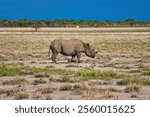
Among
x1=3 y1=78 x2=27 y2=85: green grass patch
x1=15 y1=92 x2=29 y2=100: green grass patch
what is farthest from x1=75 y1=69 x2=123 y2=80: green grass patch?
x1=15 y1=92 x2=29 y2=100: green grass patch

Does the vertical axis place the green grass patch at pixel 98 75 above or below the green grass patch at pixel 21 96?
above

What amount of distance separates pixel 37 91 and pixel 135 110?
6627 mm

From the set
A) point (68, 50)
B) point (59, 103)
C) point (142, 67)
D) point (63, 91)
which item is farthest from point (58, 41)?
point (59, 103)

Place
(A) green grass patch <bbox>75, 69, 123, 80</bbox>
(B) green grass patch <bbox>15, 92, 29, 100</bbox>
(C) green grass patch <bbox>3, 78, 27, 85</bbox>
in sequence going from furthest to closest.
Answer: (A) green grass patch <bbox>75, 69, 123, 80</bbox>, (C) green grass patch <bbox>3, 78, 27, 85</bbox>, (B) green grass patch <bbox>15, 92, 29, 100</bbox>

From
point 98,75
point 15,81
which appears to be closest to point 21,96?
point 15,81

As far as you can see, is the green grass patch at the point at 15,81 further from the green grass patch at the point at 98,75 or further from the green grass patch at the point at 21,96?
the green grass patch at the point at 21,96

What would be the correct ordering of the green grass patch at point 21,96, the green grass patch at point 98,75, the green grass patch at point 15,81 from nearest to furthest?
the green grass patch at point 21,96 < the green grass patch at point 15,81 < the green grass patch at point 98,75

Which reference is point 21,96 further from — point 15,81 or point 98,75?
point 98,75

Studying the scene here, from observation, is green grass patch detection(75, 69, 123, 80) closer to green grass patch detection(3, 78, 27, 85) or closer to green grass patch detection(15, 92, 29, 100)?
green grass patch detection(3, 78, 27, 85)

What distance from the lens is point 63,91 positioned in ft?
52.6

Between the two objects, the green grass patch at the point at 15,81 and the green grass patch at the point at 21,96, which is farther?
the green grass patch at the point at 15,81

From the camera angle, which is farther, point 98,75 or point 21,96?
point 98,75

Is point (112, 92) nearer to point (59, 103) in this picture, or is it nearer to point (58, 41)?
point (59, 103)

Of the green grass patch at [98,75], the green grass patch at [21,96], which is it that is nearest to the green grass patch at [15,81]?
the green grass patch at [98,75]
